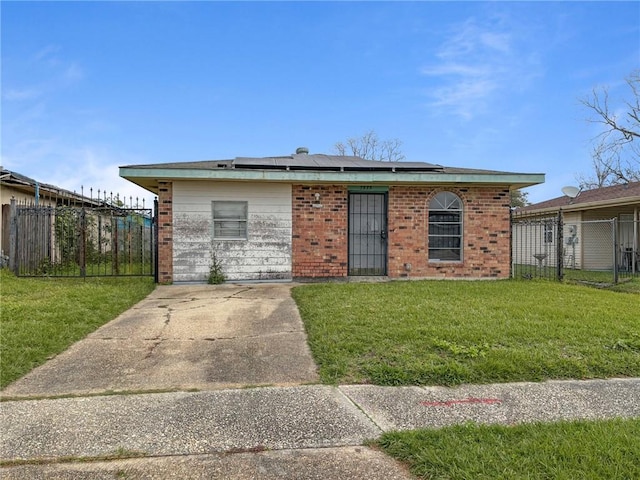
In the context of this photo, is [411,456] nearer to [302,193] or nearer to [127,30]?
[302,193]

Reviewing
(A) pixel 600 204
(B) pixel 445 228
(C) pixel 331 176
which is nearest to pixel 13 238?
(C) pixel 331 176

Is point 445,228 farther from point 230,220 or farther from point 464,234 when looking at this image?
point 230,220

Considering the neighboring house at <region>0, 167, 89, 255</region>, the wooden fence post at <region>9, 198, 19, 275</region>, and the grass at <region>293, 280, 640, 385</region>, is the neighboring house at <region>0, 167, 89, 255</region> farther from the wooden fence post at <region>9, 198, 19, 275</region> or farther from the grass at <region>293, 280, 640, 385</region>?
the grass at <region>293, 280, 640, 385</region>

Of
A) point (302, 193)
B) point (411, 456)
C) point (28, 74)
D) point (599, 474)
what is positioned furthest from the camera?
point (28, 74)

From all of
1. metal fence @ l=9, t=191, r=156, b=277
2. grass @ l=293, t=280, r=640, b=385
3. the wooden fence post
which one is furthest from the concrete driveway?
the wooden fence post

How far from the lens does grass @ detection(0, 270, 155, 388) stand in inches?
161

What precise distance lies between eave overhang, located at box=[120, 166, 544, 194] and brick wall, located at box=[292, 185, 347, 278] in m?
0.36

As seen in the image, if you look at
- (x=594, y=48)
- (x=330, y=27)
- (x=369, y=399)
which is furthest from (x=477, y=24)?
(x=369, y=399)

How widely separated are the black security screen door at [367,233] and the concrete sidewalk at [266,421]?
669cm

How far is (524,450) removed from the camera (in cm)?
234

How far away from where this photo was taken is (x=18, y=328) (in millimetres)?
4867

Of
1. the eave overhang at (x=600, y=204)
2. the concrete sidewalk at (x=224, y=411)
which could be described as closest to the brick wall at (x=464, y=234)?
the eave overhang at (x=600, y=204)

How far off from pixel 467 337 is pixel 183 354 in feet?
10.3

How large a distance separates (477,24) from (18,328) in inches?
450
